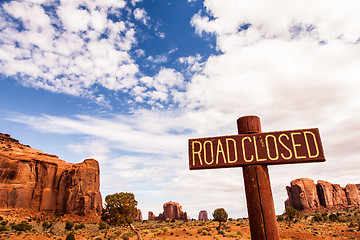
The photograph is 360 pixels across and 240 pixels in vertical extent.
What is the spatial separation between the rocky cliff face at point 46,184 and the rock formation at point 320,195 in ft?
299

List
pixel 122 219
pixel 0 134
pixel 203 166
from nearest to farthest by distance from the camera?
pixel 203 166, pixel 122 219, pixel 0 134

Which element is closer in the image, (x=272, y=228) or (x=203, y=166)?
(x=272, y=228)

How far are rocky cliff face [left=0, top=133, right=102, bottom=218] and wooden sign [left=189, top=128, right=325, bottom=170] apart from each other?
74.9 metres

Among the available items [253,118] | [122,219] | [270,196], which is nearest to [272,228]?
[270,196]

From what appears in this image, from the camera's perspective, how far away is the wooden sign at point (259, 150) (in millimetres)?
2900

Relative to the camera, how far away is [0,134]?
292ft

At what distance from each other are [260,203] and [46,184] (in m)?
82.2

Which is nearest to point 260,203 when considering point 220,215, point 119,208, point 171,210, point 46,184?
point 119,208

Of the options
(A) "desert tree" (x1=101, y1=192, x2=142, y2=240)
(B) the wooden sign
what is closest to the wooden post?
(B) the wooden sign

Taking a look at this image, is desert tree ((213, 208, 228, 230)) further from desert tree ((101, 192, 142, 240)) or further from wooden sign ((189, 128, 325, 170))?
wooden sign ((189, 128, 325, 170))

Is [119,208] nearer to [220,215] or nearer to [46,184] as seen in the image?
[220,215]

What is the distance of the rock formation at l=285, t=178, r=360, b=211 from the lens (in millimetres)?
97562

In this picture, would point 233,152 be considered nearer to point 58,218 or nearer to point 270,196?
point 270,196

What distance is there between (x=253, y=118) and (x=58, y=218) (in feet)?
247
